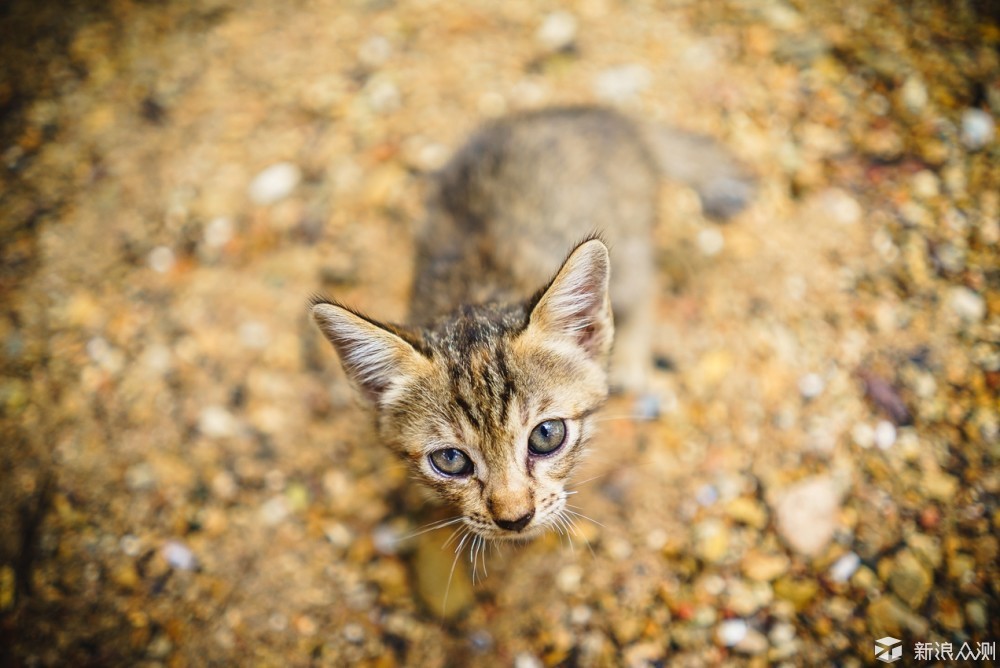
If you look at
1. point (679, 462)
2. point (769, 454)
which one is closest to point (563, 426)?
point (679, 462)

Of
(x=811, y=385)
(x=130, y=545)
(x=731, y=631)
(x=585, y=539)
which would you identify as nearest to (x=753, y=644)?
(x=731, y=631)

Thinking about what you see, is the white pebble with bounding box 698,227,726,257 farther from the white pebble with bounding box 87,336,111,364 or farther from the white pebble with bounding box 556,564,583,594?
the white pebble with bounding box 87,336,111,364

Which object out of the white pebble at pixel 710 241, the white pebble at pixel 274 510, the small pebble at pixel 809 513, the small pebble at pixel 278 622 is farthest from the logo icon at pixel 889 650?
the white pebble at pixel 274 510

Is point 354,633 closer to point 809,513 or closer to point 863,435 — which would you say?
point 809,513

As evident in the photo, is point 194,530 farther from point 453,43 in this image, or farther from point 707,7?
point 707,7

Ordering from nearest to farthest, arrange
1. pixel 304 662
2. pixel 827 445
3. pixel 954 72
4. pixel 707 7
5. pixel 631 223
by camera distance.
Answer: pixel 304 662 → pixel 827 445 → pixel 631 223 → pixel 954 72 → pixel 707 7
